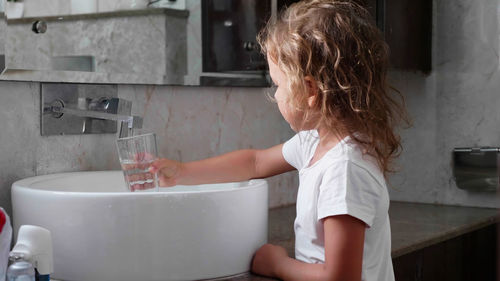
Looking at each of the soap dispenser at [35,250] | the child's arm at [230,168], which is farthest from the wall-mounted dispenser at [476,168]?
the soap dispenser at [35,250]

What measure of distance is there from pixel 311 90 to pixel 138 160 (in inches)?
14.7

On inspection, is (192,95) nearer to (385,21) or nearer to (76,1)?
(76,1)

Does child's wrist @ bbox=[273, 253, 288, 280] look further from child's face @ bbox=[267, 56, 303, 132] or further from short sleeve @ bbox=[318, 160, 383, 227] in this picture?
child's face @ bbox=[267, 56, 303, 132]

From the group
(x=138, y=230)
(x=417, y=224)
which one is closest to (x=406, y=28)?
(x=417, y=224)

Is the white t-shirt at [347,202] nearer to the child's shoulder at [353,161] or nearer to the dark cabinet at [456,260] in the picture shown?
the child's shoulder at [353,161]

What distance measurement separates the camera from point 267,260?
122 cm

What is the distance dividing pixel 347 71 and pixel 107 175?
1.83 feet

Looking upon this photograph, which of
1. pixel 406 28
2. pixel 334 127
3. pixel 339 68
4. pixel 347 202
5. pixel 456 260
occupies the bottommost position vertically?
pixel 456 260

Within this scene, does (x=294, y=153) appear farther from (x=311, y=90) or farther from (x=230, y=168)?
(x=311, y=90)

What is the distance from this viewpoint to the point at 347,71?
1191 mm

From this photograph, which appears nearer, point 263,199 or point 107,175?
point 263,199

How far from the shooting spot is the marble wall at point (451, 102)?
209 cm

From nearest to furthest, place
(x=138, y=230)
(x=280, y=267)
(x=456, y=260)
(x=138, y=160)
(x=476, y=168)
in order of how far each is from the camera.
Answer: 1. (x=138, y=230)
2. (x=280, y=267)
3. (x=138, y=160)
4. (x=456, y=260)
5. (x=476, y=168)

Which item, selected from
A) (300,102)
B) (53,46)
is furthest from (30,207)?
(300,102)
